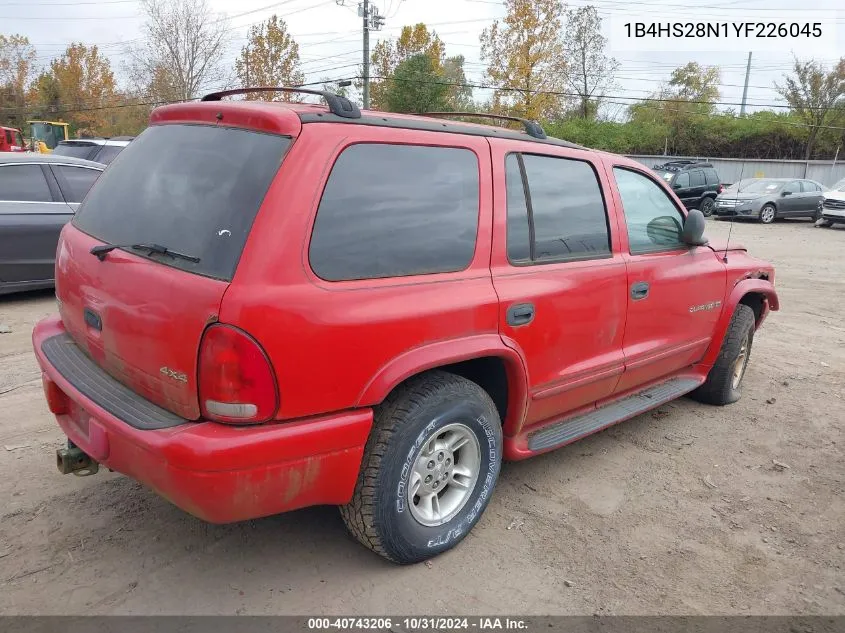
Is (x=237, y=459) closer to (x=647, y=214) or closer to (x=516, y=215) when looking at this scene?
(x=516, y=215)

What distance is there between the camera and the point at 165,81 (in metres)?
39.3

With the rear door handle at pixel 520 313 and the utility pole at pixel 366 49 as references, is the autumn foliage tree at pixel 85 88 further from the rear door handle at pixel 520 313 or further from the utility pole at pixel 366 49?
the rear door handle at pixel 520 313

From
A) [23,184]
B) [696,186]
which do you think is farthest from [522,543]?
[696,186]

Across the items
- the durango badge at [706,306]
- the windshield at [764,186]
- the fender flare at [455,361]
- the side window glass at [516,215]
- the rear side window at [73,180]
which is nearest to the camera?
the fender flare at [455,361]

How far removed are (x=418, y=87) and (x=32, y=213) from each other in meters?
28.6

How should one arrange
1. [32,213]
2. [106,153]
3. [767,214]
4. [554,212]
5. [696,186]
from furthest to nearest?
[696,186] < [767,214] < [106,153] < [32,213] < [554,212]

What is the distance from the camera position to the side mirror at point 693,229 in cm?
395

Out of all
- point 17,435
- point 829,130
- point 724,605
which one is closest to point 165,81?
point 829,130

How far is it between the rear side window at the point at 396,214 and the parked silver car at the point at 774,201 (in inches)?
743

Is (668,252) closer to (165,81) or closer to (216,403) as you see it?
(216,403)

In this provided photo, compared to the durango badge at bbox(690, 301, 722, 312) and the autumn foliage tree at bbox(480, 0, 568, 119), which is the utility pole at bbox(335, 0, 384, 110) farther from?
the durango badge at bbox(690, 301, 722, 312)

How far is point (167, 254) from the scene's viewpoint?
2412 millimetres

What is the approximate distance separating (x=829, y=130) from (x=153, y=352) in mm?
42099

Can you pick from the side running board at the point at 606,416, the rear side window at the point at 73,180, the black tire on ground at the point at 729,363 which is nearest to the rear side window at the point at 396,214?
the side running board at the point at 606,416
